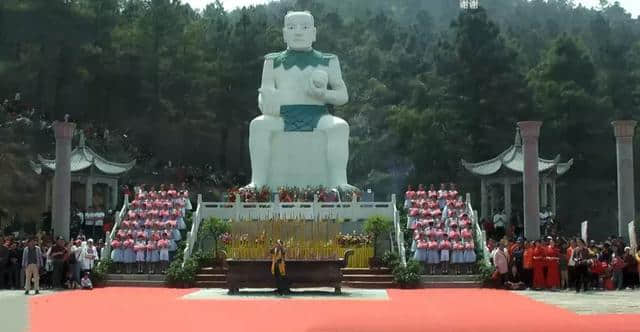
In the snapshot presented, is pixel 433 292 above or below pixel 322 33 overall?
below

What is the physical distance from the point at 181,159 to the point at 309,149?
635 inches

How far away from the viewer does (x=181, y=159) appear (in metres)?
43.2

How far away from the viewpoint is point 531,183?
2255 cm

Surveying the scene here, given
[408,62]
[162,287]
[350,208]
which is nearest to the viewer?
[162,287]

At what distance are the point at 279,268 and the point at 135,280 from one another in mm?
4940

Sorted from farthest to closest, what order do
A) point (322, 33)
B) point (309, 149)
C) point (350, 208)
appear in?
point (322, 33), point (309, 149), point (350, 208)

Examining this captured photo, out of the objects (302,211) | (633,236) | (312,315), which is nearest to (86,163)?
(302,211)

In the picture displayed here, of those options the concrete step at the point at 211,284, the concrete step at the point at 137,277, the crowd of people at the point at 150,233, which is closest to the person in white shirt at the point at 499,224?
the crowd of people at the point at 150,233

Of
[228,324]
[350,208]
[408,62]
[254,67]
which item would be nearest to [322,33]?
[408,62]

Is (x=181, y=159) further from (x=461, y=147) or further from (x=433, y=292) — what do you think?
(x=433, y=292)

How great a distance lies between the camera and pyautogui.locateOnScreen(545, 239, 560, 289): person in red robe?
19.7 meters

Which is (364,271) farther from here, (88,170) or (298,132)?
(88,170)

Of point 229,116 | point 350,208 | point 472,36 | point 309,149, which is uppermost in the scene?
point 472,36

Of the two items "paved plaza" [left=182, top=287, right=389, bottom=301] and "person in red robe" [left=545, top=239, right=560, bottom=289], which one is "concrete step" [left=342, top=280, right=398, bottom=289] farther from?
"person in red robe" [left=545, top=239, right=560, bottom=289]
